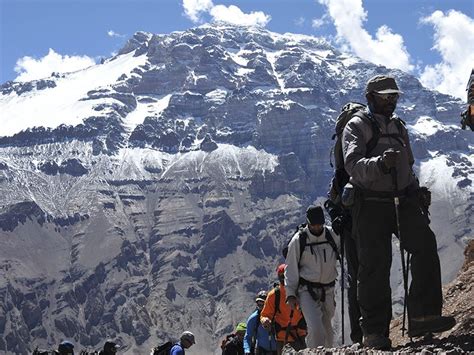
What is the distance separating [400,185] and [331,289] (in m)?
2.48

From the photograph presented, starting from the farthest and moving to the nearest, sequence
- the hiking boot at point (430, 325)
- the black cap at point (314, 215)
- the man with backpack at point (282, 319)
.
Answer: the man with backpack at point (282, 319)
the black cap at point (314, 215)
the hiking boot at point (430, 325)

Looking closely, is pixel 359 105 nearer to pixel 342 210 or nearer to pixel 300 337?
pixel 342 210

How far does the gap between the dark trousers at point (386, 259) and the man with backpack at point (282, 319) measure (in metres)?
3.68

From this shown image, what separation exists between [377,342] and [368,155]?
5.99 ft

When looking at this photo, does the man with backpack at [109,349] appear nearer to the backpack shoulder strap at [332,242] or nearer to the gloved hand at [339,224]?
the backpack shoulder strap at [332,242]

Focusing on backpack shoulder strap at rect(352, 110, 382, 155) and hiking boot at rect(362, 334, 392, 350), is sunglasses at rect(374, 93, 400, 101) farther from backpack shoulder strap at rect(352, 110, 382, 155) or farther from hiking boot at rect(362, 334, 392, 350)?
hiking boot at rect(362, 334, 392, 350)

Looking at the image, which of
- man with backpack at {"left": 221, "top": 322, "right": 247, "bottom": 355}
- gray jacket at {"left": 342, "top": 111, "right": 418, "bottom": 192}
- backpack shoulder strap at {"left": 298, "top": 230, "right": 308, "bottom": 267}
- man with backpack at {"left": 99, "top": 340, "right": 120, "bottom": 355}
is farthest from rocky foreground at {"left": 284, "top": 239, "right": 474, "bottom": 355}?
man with backpack at {"left": 99, "top": 340, "right": 120, "bottom": 355}

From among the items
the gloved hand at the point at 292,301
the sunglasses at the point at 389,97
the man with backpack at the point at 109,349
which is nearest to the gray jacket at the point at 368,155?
the sunglasses at the point at 389,97

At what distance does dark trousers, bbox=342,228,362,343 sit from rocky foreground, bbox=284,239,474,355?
2.31 feet

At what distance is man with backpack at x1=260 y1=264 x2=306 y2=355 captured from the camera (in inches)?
486

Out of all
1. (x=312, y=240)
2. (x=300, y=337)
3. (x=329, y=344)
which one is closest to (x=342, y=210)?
(x=312, y=240)

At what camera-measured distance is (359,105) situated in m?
9.77

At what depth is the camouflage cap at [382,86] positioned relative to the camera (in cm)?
904

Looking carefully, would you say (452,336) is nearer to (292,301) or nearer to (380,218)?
(380,218)
